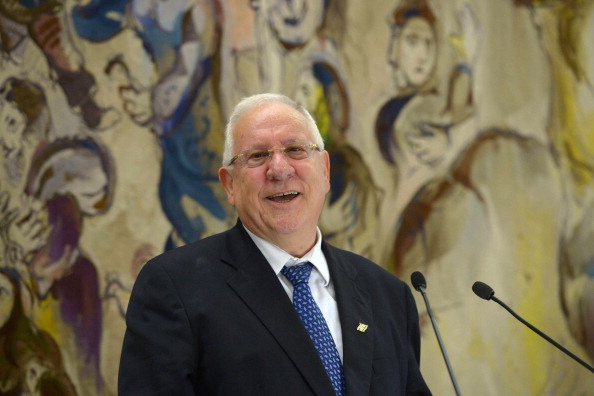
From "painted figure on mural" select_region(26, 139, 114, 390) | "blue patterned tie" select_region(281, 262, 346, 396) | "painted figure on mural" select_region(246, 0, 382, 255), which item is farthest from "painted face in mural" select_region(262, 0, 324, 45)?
"blue patterned tie" select_region(281, 262, 346, 396)

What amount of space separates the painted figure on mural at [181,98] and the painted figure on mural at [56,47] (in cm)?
14

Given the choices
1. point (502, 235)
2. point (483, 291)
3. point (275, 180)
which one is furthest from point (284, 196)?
point (502, 235)

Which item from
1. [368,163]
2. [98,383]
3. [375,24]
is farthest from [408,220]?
[98,383]

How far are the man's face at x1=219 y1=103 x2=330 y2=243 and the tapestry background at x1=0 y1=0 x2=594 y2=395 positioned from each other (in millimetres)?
1540

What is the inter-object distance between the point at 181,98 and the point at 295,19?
0.83 meters

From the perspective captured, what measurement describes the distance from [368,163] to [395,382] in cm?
228

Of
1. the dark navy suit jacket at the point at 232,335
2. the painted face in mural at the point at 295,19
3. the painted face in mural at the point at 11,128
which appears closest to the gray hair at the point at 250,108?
the dark navy suit jacket at the point at 232,335

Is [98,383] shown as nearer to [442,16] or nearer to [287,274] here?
[287,274]

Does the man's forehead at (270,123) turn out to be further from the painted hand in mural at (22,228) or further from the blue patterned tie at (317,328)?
the painted hand in mural at (22,228)

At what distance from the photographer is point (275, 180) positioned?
2438mm

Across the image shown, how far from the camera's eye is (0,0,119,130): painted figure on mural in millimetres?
3740

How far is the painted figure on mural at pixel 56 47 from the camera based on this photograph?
3740 mm

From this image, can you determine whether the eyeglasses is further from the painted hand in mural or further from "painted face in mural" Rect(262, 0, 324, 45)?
"painted face in mural" Rect(262, 0, 324, 45)

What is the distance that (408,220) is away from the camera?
4.64 metres
